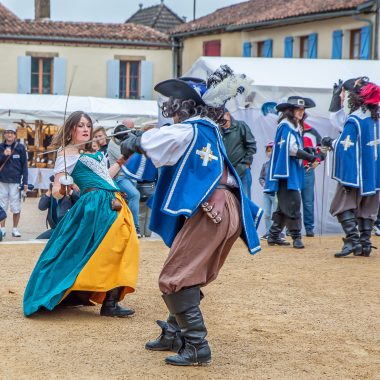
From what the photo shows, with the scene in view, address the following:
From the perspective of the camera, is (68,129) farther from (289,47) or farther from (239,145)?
(289,47)

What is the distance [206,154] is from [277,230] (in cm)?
587

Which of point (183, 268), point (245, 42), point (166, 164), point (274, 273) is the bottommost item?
point (274, 273)

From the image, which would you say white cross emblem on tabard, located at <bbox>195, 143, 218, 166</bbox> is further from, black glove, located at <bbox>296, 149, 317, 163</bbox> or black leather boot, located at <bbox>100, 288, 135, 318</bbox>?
black glove, located at <bbox>296, 149, 317, 163</bbox>

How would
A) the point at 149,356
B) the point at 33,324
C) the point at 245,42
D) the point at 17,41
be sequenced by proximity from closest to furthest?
the point at 149,356
the point at 33,324
the point at 245,42
the point at 17,41

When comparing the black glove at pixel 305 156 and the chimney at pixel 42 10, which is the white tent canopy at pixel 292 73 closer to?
the black glove at pixel 305 156

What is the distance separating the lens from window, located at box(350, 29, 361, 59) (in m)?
26.8

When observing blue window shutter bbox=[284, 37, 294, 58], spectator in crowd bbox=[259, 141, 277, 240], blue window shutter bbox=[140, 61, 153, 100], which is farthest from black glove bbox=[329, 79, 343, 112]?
blue window shutter bbox=[140, 61, 153, 100]

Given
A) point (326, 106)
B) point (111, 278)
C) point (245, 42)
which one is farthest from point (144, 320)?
point (245, 42)

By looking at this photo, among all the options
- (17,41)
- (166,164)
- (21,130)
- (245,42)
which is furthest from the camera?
(17,41)

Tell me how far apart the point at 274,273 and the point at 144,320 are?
100 inches

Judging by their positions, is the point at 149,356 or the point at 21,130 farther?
the point at 21,130

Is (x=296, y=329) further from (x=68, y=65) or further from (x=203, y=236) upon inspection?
(x=68, y=65)

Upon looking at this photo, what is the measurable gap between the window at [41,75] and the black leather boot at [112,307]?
30825mm

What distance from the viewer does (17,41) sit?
3638cm
